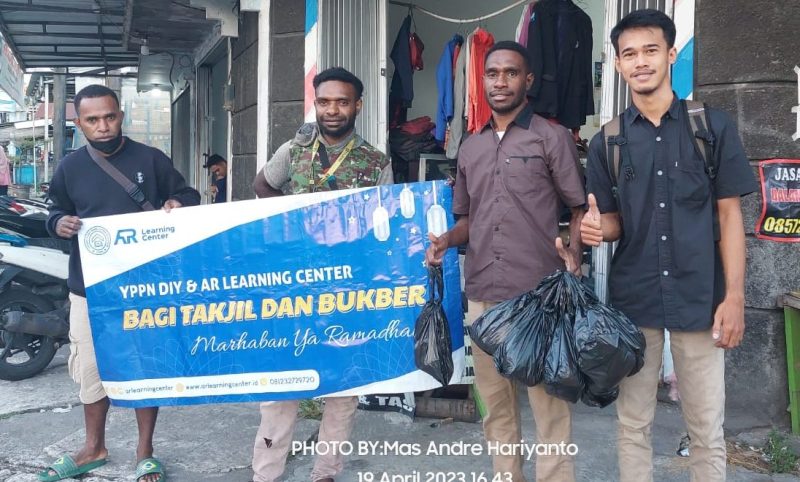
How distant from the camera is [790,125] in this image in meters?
3.87

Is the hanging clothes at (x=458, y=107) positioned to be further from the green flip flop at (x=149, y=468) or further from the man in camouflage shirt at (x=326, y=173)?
the green flip flop at (x=149, y=468)

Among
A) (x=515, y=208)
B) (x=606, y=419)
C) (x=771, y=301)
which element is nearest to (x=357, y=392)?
(x=515, y=208)

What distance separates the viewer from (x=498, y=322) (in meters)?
2.59

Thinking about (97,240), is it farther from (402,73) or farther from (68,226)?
(402,73)

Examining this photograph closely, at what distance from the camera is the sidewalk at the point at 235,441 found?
137 inches

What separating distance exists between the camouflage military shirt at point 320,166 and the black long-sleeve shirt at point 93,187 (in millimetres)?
630

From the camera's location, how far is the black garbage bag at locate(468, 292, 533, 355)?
2.57 m

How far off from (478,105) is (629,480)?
143 inches

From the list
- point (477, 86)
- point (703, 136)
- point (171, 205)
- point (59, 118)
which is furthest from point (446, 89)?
point (59, 118)

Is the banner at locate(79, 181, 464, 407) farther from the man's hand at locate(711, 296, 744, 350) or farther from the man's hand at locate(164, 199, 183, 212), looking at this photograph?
the man's hand at locate(711, 296, 744, 350)

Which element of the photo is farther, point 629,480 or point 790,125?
point 790,125

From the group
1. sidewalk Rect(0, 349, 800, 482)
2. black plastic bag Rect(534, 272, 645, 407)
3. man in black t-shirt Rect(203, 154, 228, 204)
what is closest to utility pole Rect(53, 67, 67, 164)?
man in black t-shirt Rect(203, 154, 228, 204)

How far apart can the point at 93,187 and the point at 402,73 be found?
3.57 meters

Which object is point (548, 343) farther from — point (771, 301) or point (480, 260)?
point (771, 301)
